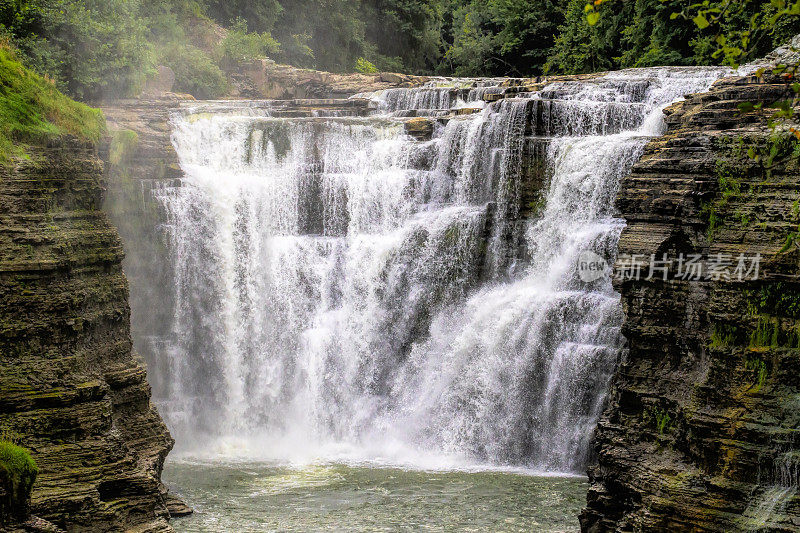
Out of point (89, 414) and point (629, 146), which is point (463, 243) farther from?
point (89, 414)

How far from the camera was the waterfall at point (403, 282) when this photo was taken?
18.7m

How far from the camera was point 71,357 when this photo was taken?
13.2 meters

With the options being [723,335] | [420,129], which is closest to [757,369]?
[723,335]

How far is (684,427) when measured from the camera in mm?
11531

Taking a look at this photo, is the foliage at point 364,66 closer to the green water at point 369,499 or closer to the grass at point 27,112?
the grass at point 27,112

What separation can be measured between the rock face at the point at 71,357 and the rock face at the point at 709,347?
7100 mm

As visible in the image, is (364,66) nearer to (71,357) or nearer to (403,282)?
(403,282)

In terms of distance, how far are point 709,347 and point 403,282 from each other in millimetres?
10910

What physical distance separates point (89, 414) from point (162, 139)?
1209 cm

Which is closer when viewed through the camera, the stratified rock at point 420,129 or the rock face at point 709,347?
the rock face at point 709,347

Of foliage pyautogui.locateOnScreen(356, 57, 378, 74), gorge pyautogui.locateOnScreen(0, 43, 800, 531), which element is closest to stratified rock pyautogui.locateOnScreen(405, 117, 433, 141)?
gorge pyautogui.locateOnScreen(0, 43, 800, 531)

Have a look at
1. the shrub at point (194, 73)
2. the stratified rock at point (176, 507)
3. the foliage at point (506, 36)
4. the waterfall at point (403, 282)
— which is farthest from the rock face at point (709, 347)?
the foliage at point (506, 36)

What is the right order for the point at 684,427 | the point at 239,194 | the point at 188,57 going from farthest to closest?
the point at 188,57 < the point at 239,194 < the point at 684,427

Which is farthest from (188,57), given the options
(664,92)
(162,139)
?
(664,92)
